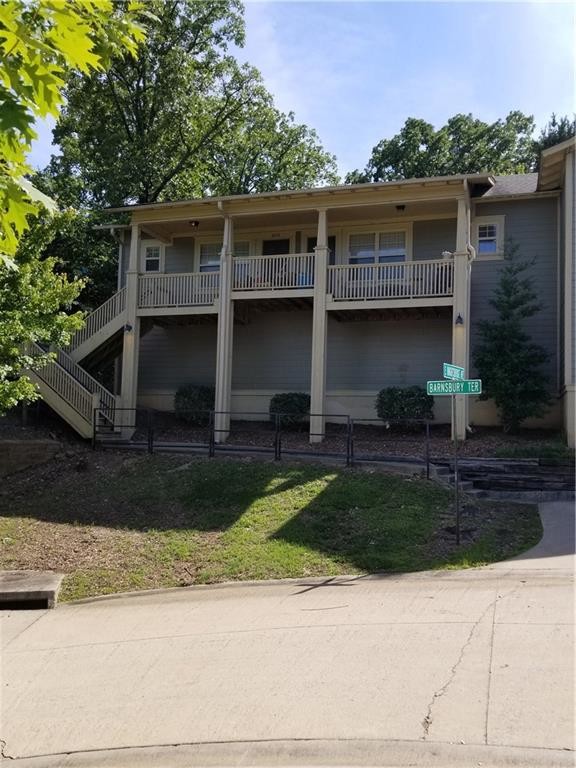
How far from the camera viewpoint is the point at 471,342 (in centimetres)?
1934

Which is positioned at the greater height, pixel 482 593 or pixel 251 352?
pixel 251 352

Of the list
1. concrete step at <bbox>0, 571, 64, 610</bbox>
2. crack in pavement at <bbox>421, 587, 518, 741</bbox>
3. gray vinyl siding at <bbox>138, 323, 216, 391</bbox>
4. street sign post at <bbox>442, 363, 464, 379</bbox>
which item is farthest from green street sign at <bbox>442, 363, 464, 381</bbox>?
gray vinyl siding at <bbox>138, 323, 216, 391</bbox>

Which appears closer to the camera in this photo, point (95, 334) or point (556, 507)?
point (556, 507)

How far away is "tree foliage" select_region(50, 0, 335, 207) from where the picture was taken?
1123 inches

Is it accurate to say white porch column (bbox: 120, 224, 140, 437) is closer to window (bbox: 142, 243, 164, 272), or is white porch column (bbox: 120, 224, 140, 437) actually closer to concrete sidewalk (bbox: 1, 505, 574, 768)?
window (bbox: 142, 243, 164, 272)

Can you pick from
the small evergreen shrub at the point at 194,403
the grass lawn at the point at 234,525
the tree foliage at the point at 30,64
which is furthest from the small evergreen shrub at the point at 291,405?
the tree foliage at the point at 30,64

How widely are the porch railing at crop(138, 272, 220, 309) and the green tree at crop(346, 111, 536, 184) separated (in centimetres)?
1957

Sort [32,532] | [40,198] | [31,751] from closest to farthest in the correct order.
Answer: [40,198] → [31,751] → [32,532]

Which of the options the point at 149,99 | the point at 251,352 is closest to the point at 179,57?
the point at 149,99

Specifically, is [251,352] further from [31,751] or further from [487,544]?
[31,751]

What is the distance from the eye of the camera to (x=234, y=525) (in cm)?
1127

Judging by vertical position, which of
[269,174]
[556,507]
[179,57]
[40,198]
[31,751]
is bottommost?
[31,751]

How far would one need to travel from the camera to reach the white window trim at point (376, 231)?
66.4 feet

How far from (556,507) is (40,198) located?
1041 cm
